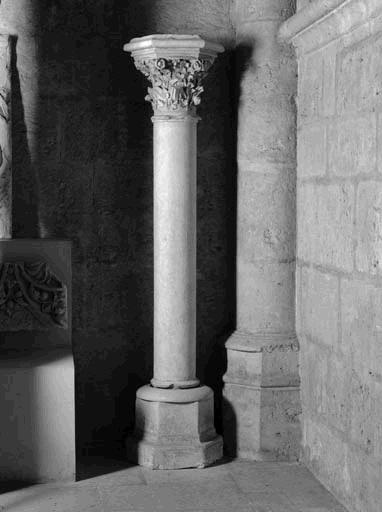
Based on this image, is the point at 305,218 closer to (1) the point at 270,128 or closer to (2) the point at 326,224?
(2) the point at 326,224

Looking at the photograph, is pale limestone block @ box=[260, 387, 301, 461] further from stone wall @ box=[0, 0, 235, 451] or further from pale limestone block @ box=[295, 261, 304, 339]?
stone wall @ box=[0, 0, 235, 451]

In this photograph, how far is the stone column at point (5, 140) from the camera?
494cm

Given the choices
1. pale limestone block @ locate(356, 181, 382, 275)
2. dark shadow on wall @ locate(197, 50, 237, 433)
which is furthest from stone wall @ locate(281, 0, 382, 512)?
dark shadow on wall @ locate(197, 50, 237, 433)

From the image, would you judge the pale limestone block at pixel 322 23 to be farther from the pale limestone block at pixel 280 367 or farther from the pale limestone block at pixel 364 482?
the pale limestone block at pixel 364 482

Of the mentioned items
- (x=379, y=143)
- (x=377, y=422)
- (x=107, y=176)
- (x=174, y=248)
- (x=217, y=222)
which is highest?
(x=379, y=143)

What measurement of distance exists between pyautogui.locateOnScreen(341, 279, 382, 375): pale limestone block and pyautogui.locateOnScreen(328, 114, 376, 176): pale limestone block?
1.56 ft

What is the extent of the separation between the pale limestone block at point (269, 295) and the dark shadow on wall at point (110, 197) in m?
0.19

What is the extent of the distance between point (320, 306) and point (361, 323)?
1.90 feet

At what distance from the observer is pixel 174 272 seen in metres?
4.95

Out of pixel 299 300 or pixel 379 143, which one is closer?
pixel 379 143

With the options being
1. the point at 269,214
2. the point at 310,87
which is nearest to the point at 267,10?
the point at 310,87

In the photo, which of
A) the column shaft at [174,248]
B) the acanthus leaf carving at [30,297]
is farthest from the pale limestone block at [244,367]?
the acanthus leaf carving at [30,297]

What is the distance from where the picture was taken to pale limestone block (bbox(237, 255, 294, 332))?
16.7 feet

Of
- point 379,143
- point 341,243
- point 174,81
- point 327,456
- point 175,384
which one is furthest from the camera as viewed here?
point 175,384
